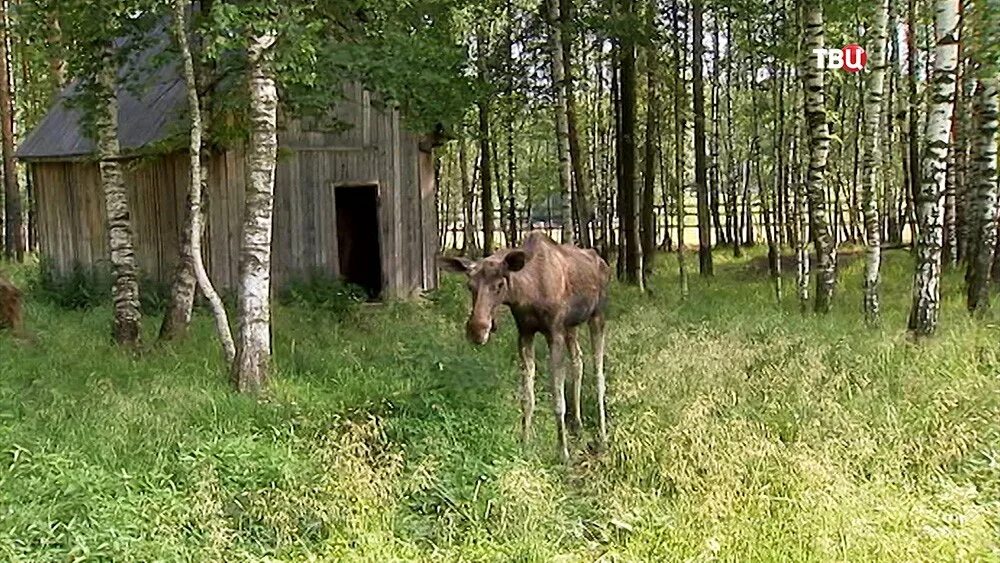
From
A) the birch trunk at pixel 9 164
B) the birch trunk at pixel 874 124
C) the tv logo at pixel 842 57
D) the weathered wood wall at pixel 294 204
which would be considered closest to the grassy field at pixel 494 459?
the birch trunk at pixel 874 124

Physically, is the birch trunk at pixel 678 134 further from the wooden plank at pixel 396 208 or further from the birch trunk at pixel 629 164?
the wooden plank at pixel 396 208

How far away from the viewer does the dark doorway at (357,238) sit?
63.4ft

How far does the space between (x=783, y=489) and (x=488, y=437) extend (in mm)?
2120

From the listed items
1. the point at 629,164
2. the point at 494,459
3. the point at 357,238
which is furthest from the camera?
the point at 357,238

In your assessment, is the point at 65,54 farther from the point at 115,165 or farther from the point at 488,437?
the point at 488,437

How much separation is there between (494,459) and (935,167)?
21.3 ft

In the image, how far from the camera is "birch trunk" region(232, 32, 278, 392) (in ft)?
27.9

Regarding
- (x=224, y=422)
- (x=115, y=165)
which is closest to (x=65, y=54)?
(x=115, y=165)

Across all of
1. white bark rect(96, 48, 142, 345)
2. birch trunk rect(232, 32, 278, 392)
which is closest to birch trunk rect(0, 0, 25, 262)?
white bark rect(96, 48, 142, 345)

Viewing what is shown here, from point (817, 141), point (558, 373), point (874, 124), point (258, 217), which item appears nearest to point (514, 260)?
point (558, 373)

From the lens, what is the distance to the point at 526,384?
7.12 m

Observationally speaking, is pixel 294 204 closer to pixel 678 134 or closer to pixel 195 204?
pixel 195 204

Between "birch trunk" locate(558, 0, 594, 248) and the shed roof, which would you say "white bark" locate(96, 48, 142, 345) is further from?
"birch trunk" locate(558, 0, 594, 248)

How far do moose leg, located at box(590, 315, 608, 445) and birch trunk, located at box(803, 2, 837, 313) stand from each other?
18.9 feet
